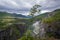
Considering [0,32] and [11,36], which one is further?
[11,36]

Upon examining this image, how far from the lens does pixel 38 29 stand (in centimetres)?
2123

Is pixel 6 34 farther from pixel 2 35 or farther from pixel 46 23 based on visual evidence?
pixel 46 23

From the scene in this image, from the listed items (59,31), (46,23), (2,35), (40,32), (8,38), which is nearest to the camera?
(40,32)

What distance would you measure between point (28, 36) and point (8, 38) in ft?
54.8

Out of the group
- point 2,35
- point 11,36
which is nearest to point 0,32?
point 2,35

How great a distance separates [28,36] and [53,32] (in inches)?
320

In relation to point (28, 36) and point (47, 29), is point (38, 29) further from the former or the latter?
point (28, 36)

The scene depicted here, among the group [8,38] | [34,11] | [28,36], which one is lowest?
[8,38]

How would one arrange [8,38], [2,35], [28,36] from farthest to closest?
[8,38]
[2,35]
[28,36]

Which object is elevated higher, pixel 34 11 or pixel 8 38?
pixel 34 11

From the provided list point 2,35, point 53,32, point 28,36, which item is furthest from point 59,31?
point 2,35

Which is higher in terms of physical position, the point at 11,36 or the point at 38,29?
the point at 38,29

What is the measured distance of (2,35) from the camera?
29.3 m

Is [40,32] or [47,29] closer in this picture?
[40,32]
